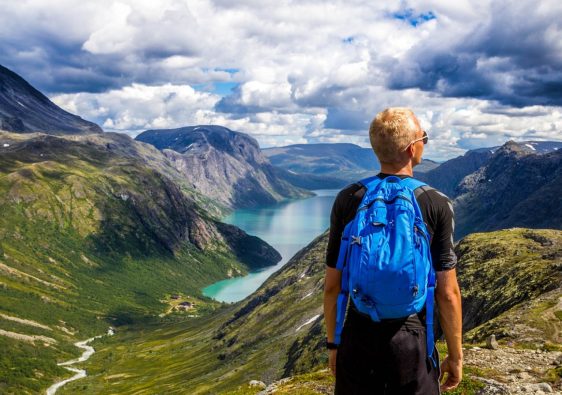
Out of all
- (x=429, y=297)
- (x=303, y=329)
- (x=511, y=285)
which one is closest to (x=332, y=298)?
(x=429, y=297)

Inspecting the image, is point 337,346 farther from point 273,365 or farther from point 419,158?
point 273,365

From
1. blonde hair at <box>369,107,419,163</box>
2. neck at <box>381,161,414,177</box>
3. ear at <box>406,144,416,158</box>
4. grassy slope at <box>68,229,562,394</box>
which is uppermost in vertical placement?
blonde hair at <box>369,107,419,163</box>

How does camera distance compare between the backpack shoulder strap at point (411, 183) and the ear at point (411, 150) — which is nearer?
the backpack shoulder strap at point (411, 183)

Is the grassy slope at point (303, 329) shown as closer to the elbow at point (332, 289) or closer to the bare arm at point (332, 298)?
the bare arm at point (332, 298)

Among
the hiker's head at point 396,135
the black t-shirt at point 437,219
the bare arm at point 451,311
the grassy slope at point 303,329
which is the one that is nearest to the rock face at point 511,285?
the grassy slope at point 303,329

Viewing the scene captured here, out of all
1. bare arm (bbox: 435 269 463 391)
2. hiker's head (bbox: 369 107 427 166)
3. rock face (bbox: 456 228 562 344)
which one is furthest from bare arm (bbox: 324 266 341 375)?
rock face (bbox: 456 228 562 344)

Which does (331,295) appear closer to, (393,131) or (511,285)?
(393,131)

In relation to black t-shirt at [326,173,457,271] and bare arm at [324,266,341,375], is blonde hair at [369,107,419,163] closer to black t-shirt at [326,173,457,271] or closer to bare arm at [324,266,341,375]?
black t-shirt at [326,173,457,271]

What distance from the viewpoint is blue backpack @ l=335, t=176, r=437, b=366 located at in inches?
378

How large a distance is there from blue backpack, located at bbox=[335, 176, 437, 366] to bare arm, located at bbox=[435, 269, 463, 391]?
27cm

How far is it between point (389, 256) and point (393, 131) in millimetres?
2762

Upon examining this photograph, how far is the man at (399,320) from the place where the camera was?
10305 millimetres

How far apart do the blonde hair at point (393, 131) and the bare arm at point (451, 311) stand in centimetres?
273

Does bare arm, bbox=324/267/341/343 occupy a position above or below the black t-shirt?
below
